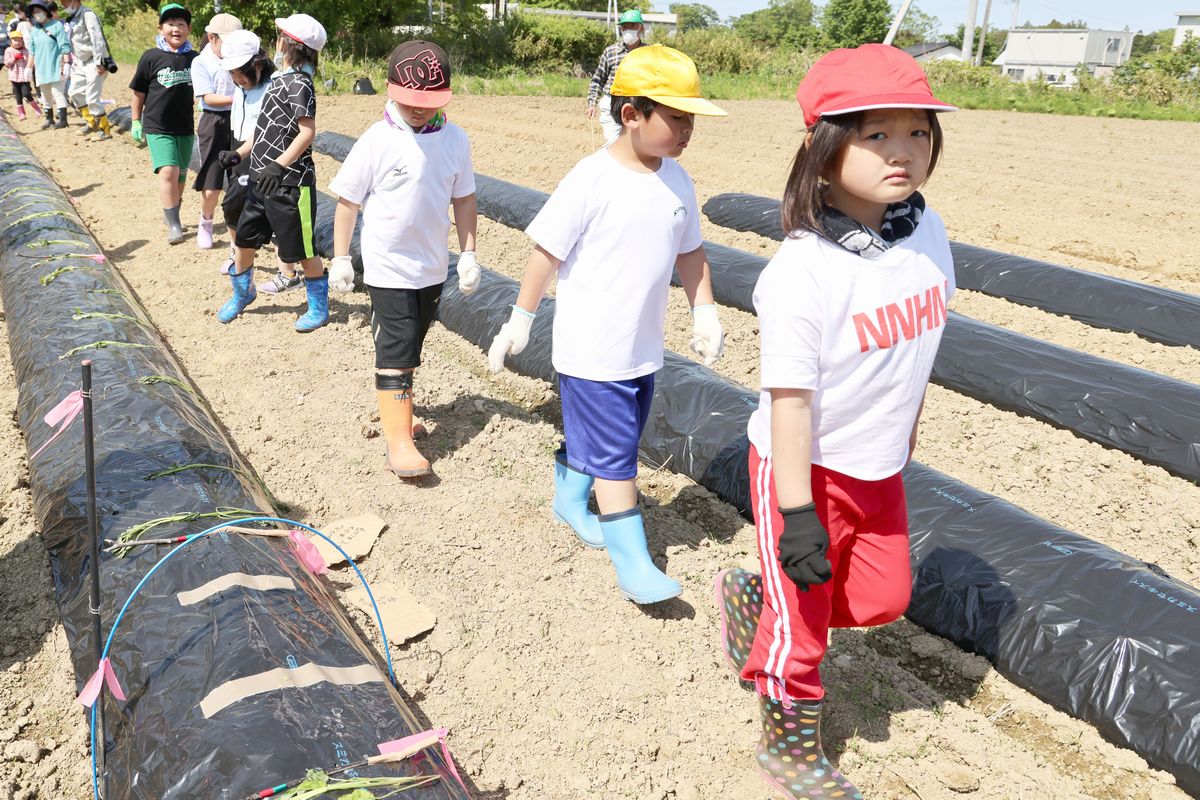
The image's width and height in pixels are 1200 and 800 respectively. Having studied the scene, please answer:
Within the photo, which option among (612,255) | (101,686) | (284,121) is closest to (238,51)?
(284,121)

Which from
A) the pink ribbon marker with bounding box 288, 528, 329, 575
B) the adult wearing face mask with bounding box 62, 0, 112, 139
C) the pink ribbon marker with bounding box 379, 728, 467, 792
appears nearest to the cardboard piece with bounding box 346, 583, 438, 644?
the pink ribbon marker with bounding box 288, 528, 329, 575

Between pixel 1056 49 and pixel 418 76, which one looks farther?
pixel 1056 49

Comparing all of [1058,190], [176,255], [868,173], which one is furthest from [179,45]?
[1058,190]

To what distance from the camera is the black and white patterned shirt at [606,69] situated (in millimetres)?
8305

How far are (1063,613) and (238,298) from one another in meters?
4.56

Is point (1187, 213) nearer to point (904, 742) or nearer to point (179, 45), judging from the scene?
point (904, 742)

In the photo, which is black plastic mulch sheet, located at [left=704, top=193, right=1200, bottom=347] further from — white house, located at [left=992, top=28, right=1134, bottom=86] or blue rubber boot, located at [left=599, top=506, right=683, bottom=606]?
white house, located at [left=992, top=28, right=1134, bottom=86]

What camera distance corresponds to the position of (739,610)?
2.39 meters

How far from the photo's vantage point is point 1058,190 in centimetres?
945

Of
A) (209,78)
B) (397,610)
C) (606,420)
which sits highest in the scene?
(209,78)

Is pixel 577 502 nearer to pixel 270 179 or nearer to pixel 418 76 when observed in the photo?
pixel 418 76

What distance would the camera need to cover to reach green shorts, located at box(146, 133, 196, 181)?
6543 millimetres

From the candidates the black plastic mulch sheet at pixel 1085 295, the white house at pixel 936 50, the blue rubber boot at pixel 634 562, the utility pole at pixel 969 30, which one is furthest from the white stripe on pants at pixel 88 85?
the white house at pixel 936 50

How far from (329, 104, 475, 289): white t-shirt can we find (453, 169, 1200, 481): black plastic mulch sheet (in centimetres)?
259
